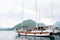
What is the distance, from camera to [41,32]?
63719 mm

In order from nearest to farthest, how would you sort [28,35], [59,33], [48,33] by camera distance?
[48,33]
[28,35]
[59,33]

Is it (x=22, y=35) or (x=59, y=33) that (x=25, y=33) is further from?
(x=59, y=33)

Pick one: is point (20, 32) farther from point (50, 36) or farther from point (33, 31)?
point (50, 36)

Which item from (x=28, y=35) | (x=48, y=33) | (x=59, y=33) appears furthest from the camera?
(x=59, y=33)

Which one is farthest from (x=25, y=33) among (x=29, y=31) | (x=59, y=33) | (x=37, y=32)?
(x=59, y=33)

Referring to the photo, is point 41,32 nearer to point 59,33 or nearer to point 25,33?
point 25,33

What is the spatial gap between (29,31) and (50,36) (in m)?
8.60

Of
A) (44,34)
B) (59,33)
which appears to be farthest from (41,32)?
(59,33)

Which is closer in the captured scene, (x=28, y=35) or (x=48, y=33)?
(x=48, y=33)

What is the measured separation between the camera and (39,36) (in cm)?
6438

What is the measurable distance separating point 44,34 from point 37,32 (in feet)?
8.24

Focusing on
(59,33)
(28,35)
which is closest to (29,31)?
(28,35)

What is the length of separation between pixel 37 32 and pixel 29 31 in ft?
16.6

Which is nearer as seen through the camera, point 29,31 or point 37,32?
point 37,32
